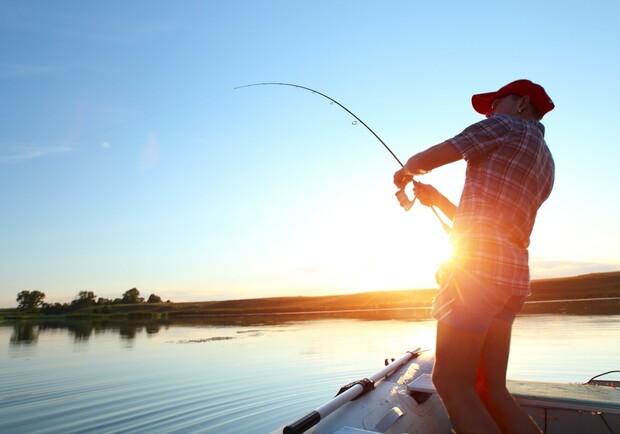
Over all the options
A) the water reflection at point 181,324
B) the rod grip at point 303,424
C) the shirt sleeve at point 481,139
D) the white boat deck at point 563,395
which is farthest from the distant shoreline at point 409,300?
the shirt sleeve at point 481,139

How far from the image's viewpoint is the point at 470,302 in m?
2.23

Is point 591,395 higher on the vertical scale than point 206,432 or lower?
higher

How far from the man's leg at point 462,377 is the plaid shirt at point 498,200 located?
0.35 metres

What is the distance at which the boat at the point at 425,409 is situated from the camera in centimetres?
336

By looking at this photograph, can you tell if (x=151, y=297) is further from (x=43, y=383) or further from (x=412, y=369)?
(x=412, y=369)

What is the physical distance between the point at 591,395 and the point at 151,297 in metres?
139

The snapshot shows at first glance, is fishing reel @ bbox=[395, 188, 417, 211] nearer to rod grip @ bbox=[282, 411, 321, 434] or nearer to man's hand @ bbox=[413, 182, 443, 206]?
man's hand @ bbox=[413, 182, 443, 206]

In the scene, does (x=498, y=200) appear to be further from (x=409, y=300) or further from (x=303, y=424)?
(x=409, y=300)

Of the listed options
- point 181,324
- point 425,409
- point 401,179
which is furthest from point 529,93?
point 181,324

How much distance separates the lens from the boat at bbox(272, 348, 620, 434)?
3.36 m

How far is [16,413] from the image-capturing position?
945 centimetres

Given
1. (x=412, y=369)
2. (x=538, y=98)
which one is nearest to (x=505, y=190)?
(x=538, y=98)

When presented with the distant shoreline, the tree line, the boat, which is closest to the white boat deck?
the boat

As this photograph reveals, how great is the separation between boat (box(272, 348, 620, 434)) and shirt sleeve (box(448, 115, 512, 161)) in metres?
1.94
